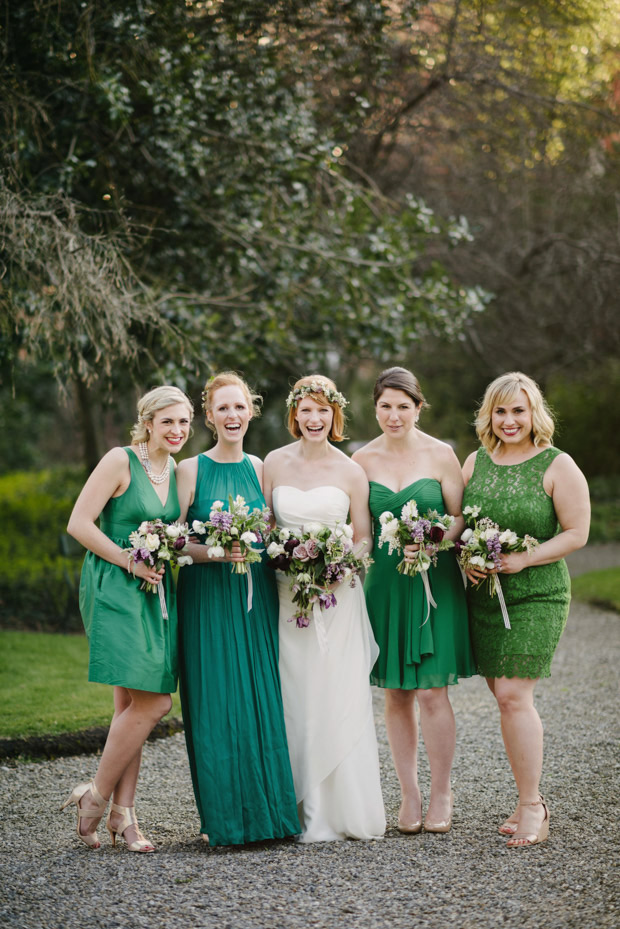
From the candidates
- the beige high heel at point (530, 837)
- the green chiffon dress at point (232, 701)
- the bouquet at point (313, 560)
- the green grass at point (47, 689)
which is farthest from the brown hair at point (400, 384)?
the green grass at point (47, 689)

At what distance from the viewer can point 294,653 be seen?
4445mm

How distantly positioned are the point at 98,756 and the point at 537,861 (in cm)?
304

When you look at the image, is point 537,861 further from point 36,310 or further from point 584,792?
point 36,310

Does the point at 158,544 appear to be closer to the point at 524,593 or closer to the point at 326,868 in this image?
the point at 326,868

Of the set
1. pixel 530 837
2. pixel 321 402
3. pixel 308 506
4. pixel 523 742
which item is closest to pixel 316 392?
pixel 321 402

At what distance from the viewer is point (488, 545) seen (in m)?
4.20

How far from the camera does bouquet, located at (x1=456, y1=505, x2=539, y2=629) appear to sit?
13.8 ft

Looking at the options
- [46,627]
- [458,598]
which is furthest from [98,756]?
[46,627]

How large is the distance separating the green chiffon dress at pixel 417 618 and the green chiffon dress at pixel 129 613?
3.37ft

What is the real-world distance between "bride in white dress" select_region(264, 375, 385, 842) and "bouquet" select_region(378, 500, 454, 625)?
28 centimetres

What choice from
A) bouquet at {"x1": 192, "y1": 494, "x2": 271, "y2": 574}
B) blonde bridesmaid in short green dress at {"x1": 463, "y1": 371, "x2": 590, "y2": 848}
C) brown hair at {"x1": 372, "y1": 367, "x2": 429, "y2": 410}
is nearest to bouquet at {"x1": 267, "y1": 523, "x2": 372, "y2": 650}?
bouquet at {"x1": 192, "y1": 494, "x2": 271, "y2": 574}

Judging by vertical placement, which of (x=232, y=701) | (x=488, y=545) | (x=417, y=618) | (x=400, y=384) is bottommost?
(x=232, y=701)

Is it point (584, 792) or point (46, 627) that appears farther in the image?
point (46, 627)

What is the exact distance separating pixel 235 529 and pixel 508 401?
1.45m
